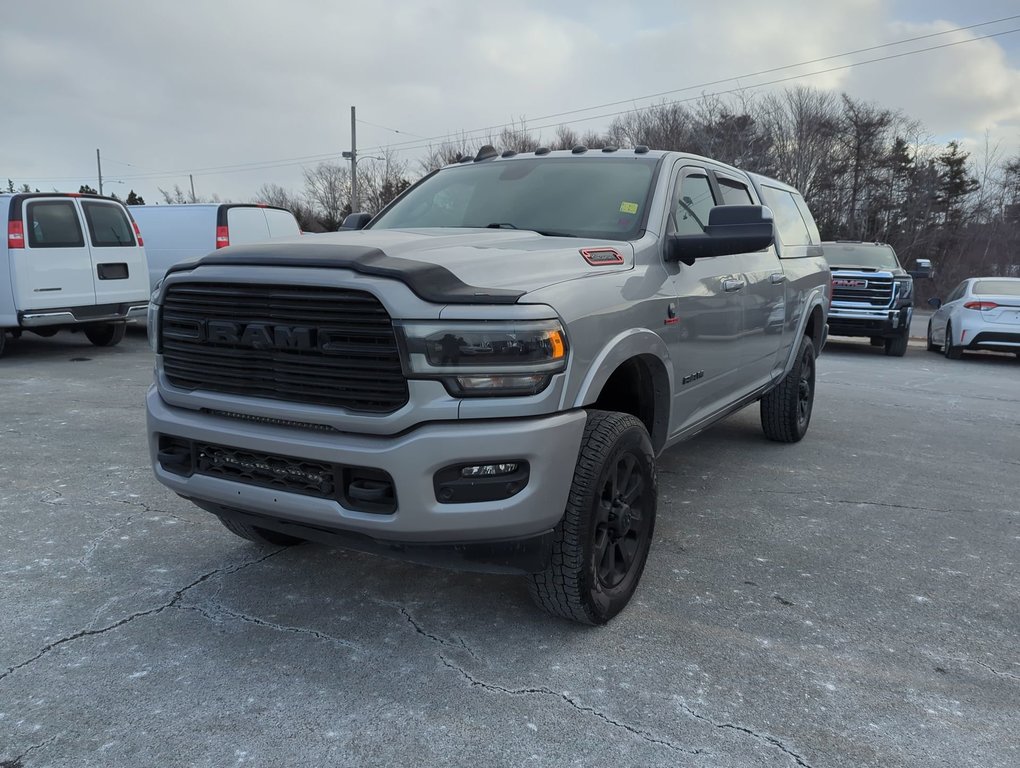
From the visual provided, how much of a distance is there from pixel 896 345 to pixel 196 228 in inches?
452

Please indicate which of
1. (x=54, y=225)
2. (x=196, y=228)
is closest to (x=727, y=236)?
(x=54, y=225)

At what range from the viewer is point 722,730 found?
7.82 ft

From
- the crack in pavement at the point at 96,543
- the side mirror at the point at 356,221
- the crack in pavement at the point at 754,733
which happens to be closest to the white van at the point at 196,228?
the side mirror at the point at 356,221

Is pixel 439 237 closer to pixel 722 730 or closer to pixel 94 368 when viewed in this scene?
pixel 722 730

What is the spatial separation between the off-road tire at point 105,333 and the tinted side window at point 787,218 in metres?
8.92

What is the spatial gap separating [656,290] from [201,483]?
6.43 feet

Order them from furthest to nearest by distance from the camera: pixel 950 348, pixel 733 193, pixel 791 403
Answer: pixel 950 348 → pixel 791 403 → pixel 733 193

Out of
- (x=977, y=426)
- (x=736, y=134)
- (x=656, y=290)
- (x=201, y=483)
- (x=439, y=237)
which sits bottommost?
(x=977, y=426)

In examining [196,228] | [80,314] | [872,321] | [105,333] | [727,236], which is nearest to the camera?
[727,236]

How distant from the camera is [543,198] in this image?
385 centimetres

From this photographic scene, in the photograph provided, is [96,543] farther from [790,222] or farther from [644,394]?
[790,222]

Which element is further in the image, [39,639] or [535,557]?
[39,639]

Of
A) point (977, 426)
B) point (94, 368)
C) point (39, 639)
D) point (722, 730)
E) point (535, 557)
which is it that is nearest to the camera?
point (722, 730)


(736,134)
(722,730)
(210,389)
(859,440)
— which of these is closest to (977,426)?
(859,440)
